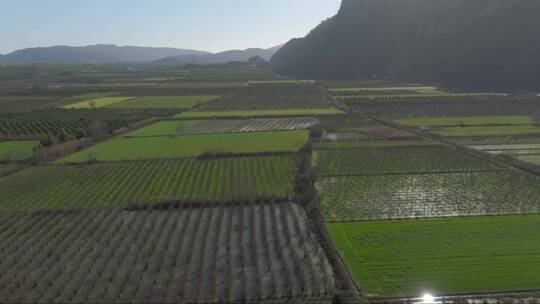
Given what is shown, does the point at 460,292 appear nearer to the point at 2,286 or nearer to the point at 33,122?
the point at 2,286

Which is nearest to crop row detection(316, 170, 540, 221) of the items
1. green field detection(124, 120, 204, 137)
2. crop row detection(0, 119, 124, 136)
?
green field detection(124, 120, 204, 137)

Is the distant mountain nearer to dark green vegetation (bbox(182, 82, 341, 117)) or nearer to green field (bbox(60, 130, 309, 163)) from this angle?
dark green vegetation (bbox(182, 82, 341, 117))

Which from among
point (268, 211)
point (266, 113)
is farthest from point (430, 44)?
point (268, 211)

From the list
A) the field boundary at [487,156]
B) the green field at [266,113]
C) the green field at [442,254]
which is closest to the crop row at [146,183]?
the green field at [442,254]

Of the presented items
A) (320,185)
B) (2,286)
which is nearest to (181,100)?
(320,185)

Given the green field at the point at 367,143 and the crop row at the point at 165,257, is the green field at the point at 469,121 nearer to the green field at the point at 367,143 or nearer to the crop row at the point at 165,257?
the green field at the point at 367,143

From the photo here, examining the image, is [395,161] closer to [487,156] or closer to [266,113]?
[487,156]

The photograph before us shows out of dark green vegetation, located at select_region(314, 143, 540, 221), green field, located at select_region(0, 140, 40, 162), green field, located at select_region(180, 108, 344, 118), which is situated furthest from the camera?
green field, located at select_region(180, 108, 344, 118)
